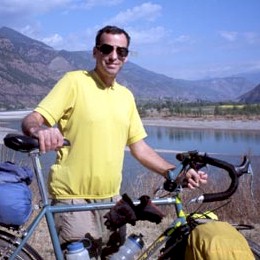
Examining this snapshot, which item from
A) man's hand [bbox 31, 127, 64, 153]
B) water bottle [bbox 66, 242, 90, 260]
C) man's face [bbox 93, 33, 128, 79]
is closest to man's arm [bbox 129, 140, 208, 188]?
man's face [bbox 93, 33, 128, 79]

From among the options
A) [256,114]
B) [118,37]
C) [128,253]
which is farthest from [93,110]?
[256,114]

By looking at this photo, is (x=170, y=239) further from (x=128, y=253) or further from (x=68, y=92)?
(x=68, y=92)

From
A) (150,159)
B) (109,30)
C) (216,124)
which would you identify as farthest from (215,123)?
(109,30)

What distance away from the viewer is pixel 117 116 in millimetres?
2744

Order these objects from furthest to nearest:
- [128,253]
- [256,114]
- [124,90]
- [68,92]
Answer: [256,114]
[124,90]
[68,92]
[128,253]

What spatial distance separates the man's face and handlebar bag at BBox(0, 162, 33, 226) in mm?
656

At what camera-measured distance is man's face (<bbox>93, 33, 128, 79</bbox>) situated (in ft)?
9.00

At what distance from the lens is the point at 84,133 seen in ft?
8.71

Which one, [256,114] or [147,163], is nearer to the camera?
[147,163]

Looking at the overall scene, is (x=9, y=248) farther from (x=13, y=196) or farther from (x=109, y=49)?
→ (x=109, y=49)

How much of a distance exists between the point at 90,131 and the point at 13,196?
48 cm

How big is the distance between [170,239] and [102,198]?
460 millimetres

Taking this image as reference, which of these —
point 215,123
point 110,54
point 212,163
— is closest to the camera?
point 212,163

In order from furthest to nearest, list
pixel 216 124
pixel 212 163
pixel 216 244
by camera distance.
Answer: pixel 216 124 < pixel 212 163 < pixel 216 244
